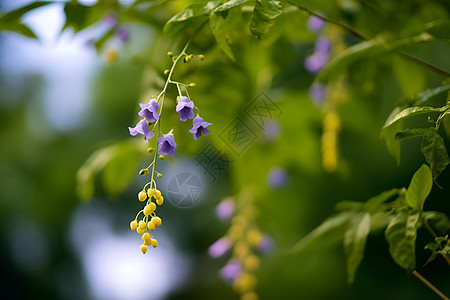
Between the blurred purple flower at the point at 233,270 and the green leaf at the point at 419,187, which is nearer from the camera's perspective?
the green leaf at the point at 419,187

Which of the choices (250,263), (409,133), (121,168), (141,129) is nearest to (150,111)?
(141,129)

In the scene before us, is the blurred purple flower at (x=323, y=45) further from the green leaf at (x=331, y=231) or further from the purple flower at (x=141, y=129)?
the purple flower at (x=141, y=129)

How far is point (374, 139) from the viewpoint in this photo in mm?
1706

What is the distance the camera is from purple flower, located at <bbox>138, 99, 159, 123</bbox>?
0.74 meters

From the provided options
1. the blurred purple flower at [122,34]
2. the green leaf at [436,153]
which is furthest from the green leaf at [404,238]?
the blurred purple flower at [122,34]

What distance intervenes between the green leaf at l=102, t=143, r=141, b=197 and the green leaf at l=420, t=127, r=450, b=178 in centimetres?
90

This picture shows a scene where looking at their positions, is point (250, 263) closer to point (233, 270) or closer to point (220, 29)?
point (233, 270)

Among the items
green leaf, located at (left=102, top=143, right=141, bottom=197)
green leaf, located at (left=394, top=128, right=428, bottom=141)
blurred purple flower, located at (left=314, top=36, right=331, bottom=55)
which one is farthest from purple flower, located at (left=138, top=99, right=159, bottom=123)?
blurred purple flower, located at (left=314, top=36, right=331, bottom=55)

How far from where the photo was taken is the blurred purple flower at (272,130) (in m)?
1.60

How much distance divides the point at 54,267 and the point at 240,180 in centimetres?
409

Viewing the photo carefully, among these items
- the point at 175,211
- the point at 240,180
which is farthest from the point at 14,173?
the point at 240,180

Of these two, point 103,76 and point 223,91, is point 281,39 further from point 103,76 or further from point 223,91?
point 103,76

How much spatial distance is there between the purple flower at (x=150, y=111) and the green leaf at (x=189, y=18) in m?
0.15

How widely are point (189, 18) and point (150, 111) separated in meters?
0.18
